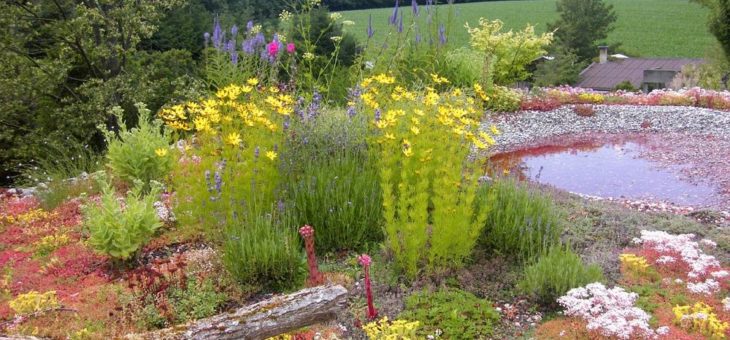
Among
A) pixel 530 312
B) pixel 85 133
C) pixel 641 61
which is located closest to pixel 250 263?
pixel 530 312

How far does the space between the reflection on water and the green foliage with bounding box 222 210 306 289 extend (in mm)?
3223

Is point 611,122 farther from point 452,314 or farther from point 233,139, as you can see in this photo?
point 233,139

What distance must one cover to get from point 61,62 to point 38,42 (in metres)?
1.47

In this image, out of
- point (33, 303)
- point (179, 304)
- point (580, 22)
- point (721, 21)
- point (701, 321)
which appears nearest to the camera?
point (701, 321)

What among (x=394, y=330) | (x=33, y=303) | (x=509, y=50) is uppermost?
(x=509, y=50)

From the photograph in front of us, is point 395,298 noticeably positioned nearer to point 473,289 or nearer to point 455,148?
point 473,289

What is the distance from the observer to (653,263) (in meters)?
4.32

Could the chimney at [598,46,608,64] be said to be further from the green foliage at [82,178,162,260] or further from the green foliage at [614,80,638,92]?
the green foliage at [82,178,162,260]

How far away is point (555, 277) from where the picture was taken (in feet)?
12.5

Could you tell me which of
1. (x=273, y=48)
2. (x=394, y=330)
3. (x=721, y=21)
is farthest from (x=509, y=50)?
(x=394, y=330)

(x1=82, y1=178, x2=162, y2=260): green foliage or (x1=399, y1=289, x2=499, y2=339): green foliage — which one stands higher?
(x1=82, y1=178, x2=162, y2=260): green foliage

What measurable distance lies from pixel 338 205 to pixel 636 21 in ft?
151

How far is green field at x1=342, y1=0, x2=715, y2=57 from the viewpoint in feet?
117

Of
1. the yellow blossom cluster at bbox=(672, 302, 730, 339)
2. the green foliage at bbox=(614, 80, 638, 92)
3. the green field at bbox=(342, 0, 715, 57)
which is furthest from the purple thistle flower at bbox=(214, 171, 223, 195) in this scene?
the green field at bbox=(342, 0, 715, 57)
